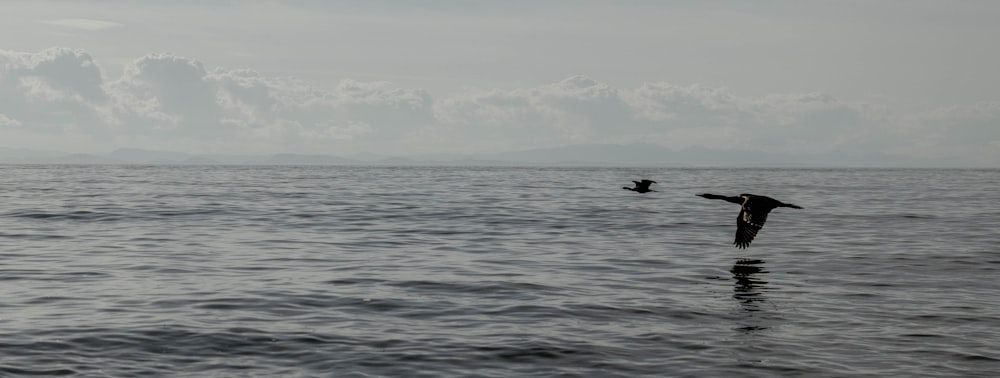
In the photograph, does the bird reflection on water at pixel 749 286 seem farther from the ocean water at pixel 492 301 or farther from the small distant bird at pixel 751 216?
the small distant bird at pixel 751 216

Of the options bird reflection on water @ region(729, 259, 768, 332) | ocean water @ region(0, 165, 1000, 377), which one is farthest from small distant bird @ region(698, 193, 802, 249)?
ocean water @ region(0, 165, 1000, 377)

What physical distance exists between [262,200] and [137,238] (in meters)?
25.7

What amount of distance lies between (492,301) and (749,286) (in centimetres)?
587

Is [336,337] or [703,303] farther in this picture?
[703,303]

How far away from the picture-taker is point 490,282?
22.4m

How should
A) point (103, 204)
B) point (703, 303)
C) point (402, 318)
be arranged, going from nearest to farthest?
1. point (402, 318)
2. point (703, 303)
3. point (103, 204)

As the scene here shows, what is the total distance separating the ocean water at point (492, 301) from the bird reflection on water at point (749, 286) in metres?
0.07

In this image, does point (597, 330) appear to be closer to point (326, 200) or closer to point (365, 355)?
point (365, 355)

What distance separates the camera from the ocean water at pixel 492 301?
14.4 m

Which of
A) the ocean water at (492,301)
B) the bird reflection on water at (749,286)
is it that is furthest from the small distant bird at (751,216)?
the ocean water at (492,301)

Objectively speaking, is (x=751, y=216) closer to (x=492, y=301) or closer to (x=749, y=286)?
(x=749, y=286)

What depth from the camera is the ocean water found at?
47.1 ft

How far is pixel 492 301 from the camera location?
64.6 ft

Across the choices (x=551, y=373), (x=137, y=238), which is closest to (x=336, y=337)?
(x=551, y=373)
